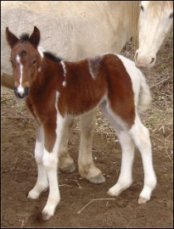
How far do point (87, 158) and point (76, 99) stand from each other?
704mm

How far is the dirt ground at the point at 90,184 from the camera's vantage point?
3.19 meters

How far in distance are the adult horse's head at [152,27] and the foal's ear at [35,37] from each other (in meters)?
0.62

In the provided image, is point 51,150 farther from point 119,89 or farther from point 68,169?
point 68,169

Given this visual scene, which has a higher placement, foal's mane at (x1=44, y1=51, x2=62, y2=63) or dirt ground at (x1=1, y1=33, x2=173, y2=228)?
foal's mane at (x1=44, y1=51, x2=62, y2=63)

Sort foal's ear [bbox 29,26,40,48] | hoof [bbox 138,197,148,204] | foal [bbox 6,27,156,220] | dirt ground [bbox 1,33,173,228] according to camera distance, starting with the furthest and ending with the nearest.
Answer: hoof [bbox 138,197,148,204], dirt ground [bbox 1,33,173,228], foal [bbox 6,27,156,220], foal's ear [bbox 29,26,40,48]

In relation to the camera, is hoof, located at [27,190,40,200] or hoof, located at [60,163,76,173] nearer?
hoof, located at [27,190,40,200]

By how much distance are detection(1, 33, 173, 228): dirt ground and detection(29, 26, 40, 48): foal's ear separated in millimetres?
1069

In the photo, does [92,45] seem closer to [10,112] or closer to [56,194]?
[56,194]

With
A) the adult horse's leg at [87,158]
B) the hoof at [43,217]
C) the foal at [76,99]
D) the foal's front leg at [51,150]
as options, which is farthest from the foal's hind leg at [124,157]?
the hoof at [43,217]

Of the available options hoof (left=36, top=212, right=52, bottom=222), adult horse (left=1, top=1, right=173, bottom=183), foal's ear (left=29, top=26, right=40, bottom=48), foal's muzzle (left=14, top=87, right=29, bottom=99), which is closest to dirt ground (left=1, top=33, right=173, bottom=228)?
hoof (left=36, top=212, right=52, bottom=222)

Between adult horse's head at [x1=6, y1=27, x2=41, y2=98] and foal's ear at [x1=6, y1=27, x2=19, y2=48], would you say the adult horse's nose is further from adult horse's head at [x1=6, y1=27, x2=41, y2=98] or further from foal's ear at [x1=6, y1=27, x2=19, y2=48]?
foal's ear at [x1=6, y1=27, x2=19, y2=48]

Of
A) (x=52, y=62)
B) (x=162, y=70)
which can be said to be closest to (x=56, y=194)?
(x=52, y=62)

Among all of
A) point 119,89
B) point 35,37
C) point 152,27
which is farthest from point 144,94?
point 35,37

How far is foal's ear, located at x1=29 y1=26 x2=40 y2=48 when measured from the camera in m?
2.93
